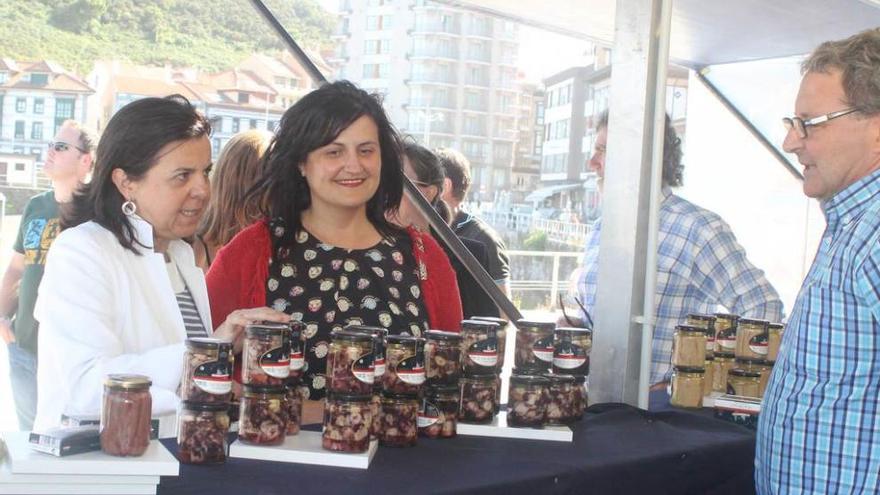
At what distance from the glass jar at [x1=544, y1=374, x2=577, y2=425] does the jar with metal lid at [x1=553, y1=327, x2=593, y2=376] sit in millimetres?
30

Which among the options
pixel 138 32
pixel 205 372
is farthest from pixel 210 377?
pixel 138 32

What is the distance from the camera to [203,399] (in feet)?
4.78

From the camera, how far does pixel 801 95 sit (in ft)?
6.45

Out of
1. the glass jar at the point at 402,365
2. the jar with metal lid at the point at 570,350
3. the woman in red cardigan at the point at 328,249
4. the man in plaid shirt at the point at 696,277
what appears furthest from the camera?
the man in plaid shirt at the point at 696,277

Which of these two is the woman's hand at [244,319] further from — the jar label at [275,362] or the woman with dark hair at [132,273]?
the jar label at [275,362]

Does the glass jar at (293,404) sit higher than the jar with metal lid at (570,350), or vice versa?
the jar with metal lid at (570,350)

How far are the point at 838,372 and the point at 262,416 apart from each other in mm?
981

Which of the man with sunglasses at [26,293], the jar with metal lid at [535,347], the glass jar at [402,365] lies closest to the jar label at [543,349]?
the jar with metal lid at [535,347]

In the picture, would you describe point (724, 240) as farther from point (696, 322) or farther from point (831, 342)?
point (831, 342)

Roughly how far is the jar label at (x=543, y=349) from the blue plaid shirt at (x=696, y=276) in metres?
1.08

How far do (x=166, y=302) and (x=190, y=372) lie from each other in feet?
1.58

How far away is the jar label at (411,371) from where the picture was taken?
166cm

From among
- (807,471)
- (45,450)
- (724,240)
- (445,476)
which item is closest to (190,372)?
(45,450)

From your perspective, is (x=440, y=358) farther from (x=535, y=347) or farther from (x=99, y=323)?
(x=99, y=323)
